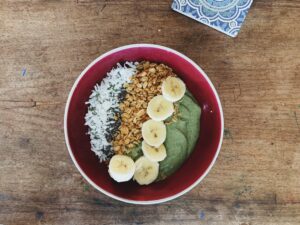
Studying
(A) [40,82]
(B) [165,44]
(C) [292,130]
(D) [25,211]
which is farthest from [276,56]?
(D) [25,211]

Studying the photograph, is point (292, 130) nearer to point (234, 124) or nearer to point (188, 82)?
point (234, 124)

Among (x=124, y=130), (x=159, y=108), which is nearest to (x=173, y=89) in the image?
(x=159, y=108)

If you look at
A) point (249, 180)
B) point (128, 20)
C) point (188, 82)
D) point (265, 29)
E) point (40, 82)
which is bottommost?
point (249, 180)

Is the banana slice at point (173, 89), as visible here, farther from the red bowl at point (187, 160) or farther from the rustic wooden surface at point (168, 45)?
the rustic wooden surface at point (168, 45)

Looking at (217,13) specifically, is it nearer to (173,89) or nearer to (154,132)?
(173,89)

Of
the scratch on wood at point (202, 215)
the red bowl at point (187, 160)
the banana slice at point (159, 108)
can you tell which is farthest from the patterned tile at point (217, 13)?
the scratch on wood at point (202, 215)
